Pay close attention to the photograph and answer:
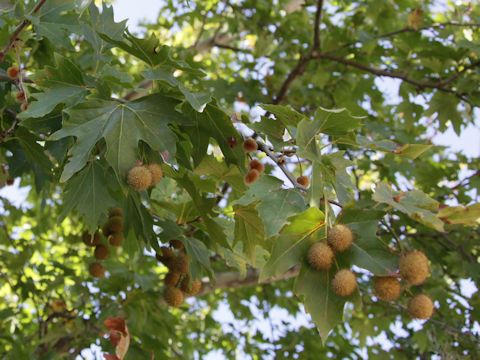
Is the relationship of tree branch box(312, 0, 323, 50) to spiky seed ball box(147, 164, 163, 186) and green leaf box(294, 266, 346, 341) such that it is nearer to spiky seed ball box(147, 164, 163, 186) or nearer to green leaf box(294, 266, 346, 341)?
spiky seed ball box(147, 164, 163, 186)

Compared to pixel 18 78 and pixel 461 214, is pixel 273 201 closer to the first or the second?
pixel 461 214

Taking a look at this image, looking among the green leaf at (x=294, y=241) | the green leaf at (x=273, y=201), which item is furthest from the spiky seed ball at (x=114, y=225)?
the green leaf at (x=294, y=241)

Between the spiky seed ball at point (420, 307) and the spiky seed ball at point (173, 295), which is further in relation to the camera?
the spiky seed ball at point (173, 295)

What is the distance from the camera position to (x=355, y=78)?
555cm

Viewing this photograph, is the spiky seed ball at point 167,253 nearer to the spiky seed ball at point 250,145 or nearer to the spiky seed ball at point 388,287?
the spiky seed ball at point 250,145

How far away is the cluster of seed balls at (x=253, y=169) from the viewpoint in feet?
7.58

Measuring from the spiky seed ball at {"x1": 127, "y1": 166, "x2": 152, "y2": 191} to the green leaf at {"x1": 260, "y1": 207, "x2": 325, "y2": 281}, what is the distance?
0.45 metres

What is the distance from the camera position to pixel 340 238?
5.98 ft

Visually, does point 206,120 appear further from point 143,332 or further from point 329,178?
point 143,332

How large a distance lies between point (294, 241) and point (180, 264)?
2.90ft

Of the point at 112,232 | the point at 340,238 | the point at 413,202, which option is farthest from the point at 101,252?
the point at 413,202

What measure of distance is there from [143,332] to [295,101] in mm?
2443

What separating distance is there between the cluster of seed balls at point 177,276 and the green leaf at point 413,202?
39.7 inches

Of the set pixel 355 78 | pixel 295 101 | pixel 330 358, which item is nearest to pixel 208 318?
pixel 330 358
